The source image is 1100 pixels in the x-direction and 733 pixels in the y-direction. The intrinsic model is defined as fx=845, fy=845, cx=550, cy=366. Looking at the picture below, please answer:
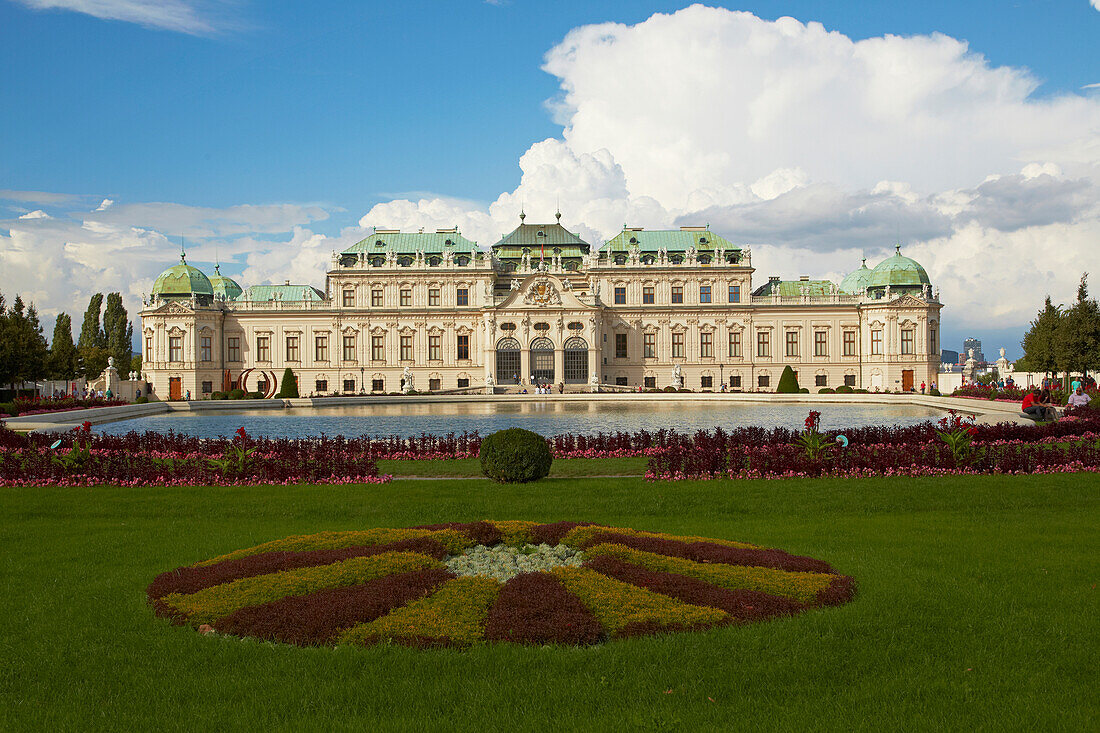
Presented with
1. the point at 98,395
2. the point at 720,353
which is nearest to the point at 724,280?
the point at 720,353

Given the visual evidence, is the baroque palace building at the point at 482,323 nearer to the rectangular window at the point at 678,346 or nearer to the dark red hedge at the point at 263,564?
the rectangular window at the point at 678,346

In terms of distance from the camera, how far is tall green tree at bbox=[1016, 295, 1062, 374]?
55531mm

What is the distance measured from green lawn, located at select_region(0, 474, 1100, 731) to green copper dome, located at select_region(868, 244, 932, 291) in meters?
71.1

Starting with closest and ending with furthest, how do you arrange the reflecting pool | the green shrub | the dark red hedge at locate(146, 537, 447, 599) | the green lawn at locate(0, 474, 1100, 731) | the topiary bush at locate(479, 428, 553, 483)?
the green lawn at locate(0, 474, 1100, 731) → the dark red hedge at locate(146, 537, 447, 599) → the topiary bush at locate(479, 428, 553, 483) → the reflecting pool → the green shrub

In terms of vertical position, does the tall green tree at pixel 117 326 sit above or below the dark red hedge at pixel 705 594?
above

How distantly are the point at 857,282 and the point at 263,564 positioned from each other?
3233 inches

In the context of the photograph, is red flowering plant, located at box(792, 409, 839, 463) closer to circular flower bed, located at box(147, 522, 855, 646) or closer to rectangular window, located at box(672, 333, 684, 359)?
circular flower bed, located at box(147, 522, 855, 646)

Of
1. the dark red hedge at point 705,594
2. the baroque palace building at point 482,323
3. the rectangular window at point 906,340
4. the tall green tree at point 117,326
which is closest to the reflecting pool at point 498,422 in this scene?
the dark red hedge at point 705,594

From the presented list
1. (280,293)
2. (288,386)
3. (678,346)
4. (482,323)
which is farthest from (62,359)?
(678,346)

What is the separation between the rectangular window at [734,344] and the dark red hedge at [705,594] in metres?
71.4

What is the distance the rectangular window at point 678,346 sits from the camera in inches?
3103

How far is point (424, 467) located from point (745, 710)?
50.7ft

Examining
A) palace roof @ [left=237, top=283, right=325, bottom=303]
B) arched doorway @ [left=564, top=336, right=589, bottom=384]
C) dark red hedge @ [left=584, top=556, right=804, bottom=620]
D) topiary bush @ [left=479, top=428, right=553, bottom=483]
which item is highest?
palace roof @ [left=237, top=283, right=325, bottom=303]

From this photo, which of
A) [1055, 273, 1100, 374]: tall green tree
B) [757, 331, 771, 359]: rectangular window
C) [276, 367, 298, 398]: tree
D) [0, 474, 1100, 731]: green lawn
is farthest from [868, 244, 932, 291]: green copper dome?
[0, 474, 1100, 731]: green lawn
